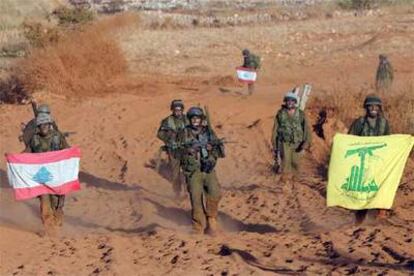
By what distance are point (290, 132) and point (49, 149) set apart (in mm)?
3627

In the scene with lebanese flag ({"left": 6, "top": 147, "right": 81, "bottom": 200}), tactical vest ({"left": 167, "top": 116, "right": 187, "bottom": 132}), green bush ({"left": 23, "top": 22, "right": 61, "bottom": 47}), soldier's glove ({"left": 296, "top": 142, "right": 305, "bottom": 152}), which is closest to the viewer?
lebanese flag ({"left": 6, "top": 147, "right": 81, "bottom": 200})

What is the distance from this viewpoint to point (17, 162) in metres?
12.7

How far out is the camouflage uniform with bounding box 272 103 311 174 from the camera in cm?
1405

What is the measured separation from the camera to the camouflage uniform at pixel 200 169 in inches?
467

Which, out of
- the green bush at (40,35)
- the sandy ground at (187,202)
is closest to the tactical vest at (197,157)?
the sandy ground at (187,202)

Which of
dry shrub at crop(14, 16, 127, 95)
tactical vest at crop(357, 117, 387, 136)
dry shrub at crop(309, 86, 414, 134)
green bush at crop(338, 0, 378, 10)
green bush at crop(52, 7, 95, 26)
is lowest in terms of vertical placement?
green bush at crop(338, 0, 378, 10)

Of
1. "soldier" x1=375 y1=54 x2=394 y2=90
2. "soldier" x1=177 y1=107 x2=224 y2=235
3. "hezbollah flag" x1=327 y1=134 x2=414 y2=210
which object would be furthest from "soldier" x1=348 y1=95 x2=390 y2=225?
"soldier" x1=375 y1=54 x2=394 y2=90

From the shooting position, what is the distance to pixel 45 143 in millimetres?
12672

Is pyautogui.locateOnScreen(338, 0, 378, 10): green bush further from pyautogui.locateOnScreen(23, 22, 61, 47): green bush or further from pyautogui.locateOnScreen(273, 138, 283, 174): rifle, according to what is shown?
pyautogui.locateOnScreen(273, 138, 283, 174): rifle

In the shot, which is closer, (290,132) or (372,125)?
(372,125)

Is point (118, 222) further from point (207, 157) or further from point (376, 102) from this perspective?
point (376, 102)

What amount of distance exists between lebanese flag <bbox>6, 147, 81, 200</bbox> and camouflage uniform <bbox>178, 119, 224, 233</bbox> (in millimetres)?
1643

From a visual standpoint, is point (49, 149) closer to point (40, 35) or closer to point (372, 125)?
point (372, 125)

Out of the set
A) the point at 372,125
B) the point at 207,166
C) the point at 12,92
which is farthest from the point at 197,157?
the point at 12,92
